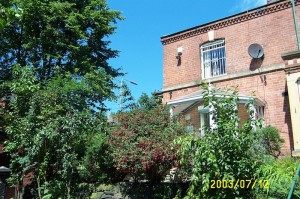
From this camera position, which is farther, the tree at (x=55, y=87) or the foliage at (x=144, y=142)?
the tree at (x=55, y=87)

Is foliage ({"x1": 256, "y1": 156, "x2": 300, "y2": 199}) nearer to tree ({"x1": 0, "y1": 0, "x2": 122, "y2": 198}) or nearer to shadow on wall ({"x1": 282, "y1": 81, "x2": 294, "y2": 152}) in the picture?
tree ({"x1": 0, "y1": 0, "x2": 122, "y2": 198})

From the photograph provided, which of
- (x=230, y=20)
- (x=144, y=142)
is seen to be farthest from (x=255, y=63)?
(x=144, y=142)

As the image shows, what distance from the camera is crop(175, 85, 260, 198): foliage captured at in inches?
275

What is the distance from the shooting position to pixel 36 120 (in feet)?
38.2

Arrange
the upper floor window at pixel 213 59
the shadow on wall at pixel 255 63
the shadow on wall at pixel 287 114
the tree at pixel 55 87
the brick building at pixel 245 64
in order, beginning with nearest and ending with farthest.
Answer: the tree at pixel 55 87 < the shadow on wall at pixel 287 114 < the brick building at pixel 245 64 < the shadow on wall at pixel 255 63 < the upper floor window at pixel 213 59

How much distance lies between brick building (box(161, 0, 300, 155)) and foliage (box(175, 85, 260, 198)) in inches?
182

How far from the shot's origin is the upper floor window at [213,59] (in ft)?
52.5

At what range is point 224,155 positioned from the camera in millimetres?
7082

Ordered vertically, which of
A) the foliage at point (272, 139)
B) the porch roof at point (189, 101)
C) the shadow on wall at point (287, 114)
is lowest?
the foliage at point (272, 139)

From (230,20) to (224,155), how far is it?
10529mm

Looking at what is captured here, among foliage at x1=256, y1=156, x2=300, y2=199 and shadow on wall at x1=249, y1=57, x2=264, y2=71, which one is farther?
shadow on wall at x1=249, y1=57, x2=264, y2=71

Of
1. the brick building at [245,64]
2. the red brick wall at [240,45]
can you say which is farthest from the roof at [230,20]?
the red brick wall at [240,45]
